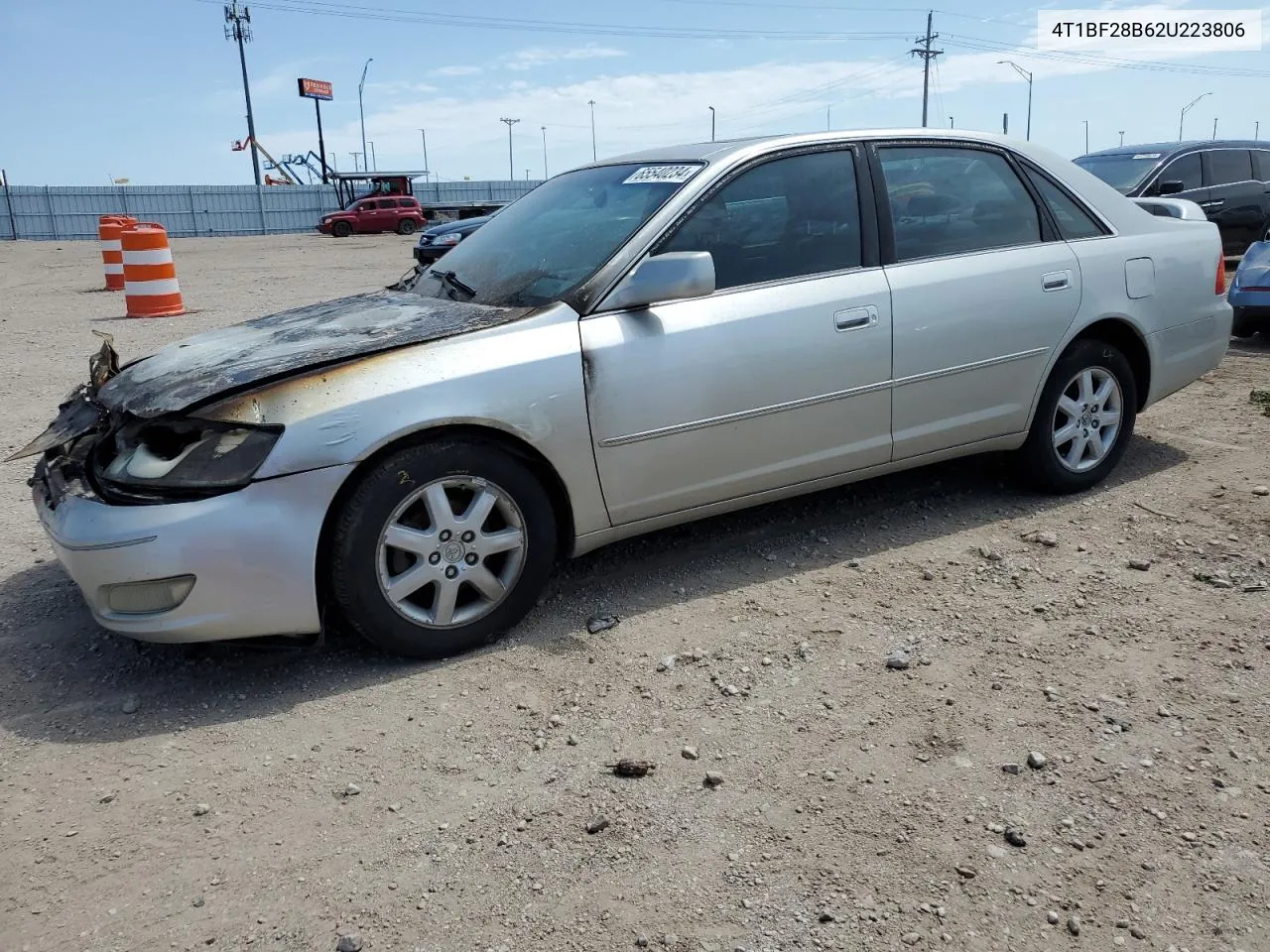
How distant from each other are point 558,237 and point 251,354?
1222mm

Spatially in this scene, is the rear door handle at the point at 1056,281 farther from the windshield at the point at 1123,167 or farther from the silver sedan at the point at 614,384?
the windshield at the point at 1123,167

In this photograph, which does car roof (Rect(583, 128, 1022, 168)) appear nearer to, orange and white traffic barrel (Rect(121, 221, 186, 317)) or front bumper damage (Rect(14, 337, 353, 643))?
front bumper damage (Rect(14, 337, 353, 643))

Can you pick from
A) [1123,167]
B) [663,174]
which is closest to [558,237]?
[663,174]

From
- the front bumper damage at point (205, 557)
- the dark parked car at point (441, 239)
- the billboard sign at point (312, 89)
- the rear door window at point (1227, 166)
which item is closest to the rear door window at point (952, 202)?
the front bumper damage at point (205, 557)

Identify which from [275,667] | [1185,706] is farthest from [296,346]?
[1185,706]

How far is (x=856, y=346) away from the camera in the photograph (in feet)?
12.9

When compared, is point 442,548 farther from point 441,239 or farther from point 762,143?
point 441,239

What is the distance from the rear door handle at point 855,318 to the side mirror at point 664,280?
0.59 meters

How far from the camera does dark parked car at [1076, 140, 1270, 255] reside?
1133 centimetres

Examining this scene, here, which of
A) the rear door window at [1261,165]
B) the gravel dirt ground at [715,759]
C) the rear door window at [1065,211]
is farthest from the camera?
the rear door window at [1261,165]

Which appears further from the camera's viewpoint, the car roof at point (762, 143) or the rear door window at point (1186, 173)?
the rear door window at point (1186, 173)

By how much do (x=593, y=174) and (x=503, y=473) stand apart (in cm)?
160

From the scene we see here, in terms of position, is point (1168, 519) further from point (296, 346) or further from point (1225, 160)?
point (1225, 160)

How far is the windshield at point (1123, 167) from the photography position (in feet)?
37.0
